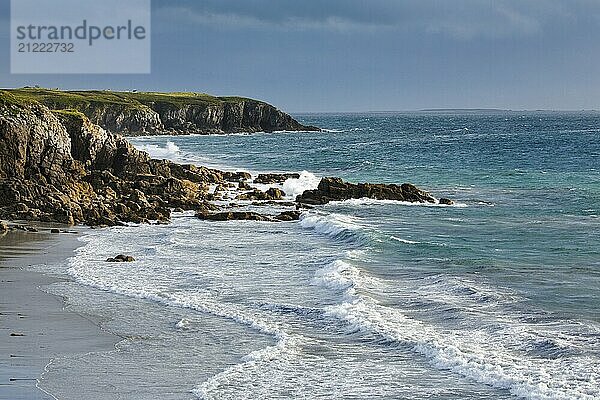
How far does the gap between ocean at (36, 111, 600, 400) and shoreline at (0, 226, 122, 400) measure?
0.45m

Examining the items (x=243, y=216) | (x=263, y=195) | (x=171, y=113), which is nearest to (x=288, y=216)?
(x=243, y=216)

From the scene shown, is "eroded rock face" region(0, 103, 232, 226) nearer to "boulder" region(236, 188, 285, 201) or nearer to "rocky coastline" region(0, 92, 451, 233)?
"rocky coastline" region(0, 92, 451, 233)

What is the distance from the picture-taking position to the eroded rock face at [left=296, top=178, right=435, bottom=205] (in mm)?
47094

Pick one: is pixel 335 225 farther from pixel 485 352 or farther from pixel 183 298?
pixel 485 352

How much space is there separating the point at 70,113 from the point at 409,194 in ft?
62.8

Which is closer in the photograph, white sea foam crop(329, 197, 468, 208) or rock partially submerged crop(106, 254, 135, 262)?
rock partially submerged crop(106, 254, 135, 262)

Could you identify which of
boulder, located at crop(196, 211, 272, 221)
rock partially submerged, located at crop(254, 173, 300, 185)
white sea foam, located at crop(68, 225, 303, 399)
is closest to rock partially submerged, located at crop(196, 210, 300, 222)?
boulder, located at crop(196, 211, 272, 221)

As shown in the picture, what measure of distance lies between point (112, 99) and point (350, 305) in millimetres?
136619

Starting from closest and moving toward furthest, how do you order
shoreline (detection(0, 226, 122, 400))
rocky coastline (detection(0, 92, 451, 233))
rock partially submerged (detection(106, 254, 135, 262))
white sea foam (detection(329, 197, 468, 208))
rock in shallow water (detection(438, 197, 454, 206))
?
shoreline (detection(0, 226, 122, 400)) → rock partially submerged (detection(106, 254, 135, 262)) → rocky coastline (detection(0, 92, 451, 233)) → white sea foam (detection(329, 197, 468, 208)) → rock in shallow water (detection(438, 197, 454, 206))

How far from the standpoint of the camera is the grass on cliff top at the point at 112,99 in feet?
399

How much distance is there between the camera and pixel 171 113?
160 m

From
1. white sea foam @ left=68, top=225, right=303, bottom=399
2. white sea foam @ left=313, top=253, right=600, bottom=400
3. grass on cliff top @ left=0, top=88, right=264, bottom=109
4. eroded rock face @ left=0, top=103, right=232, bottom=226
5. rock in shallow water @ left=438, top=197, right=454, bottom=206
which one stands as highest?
grass on cliff top @ left=0, top=88, right=264, bottom=109

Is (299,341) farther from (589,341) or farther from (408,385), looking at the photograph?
(589,341)

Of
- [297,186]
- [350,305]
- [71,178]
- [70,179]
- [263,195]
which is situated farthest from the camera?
[297,186]
